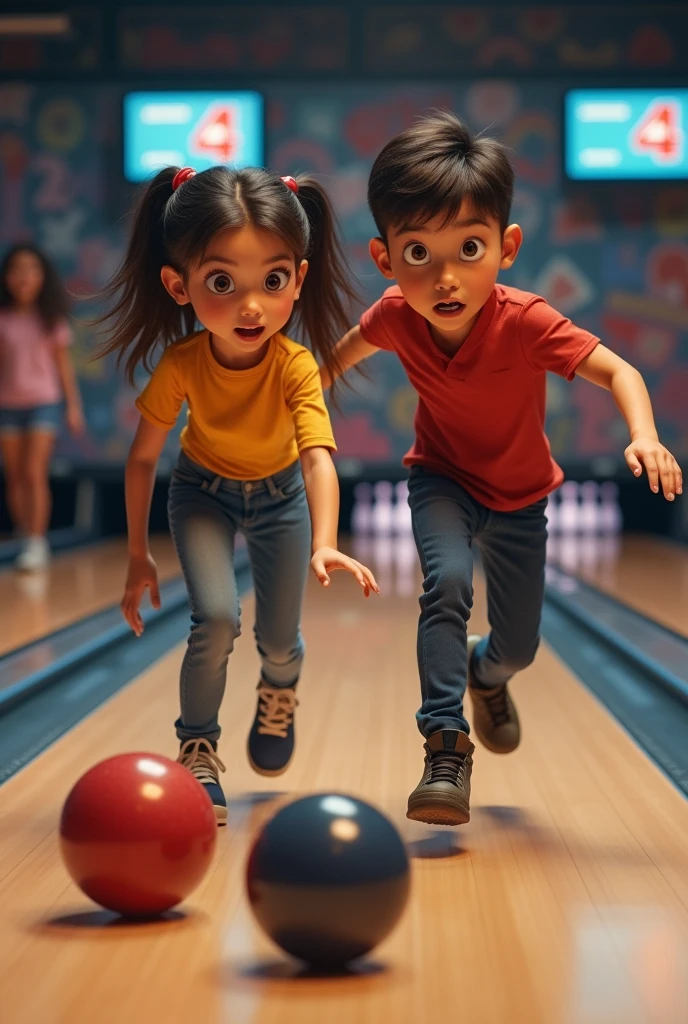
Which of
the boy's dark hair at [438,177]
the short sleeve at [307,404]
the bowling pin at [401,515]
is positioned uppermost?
the boy's dark hair at [438,177]

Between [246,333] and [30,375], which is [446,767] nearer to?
[246,333]

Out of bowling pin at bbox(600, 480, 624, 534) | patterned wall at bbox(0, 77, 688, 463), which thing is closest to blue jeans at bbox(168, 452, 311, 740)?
patterned wall at bbox(0, 77, 688, 463)

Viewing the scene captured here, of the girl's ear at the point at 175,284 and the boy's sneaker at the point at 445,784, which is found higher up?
the girl's ear at the point at 175,284

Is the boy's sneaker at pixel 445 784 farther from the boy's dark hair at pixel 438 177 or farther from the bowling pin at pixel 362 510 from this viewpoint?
the bowling pin at pixel 362 510

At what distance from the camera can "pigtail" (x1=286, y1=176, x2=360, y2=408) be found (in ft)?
7.38

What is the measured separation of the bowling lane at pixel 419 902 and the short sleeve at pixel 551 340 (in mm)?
694

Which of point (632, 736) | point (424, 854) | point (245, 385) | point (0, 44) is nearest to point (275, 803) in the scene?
point (424, 854)

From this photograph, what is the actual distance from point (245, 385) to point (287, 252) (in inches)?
8.5

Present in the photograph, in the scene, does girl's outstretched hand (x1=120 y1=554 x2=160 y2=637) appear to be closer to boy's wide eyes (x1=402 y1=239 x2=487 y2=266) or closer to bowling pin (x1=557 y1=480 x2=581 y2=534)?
boy's wide eyes (x1=402 y1=239 x2=487 y2=266)

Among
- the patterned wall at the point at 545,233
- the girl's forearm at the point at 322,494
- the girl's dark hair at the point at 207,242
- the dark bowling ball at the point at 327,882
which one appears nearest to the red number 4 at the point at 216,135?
the patterned wall at the point at 545,233

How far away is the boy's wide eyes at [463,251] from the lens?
2037 millimetres

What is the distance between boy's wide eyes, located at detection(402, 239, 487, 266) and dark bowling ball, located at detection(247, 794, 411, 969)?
879 mm

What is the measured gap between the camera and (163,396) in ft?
7.16

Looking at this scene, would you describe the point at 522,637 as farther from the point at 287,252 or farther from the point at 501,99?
the point at 501,99
